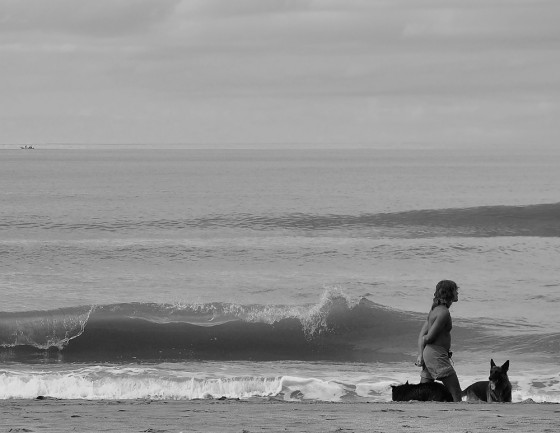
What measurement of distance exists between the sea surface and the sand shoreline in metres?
3.49

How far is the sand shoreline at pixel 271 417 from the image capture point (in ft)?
27.9

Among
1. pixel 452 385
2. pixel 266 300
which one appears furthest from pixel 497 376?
pixel 266 300

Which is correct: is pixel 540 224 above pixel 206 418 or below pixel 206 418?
above

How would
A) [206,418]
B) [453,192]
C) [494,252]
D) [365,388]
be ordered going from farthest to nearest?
[453,192], [494,252], [365,388], [206,418]

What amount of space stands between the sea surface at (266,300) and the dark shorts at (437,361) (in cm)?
291

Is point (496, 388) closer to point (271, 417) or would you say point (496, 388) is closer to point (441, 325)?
point (441, 325)

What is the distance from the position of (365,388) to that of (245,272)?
620 inches

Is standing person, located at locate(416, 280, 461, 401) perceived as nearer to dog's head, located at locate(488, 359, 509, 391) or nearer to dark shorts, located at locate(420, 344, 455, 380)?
dark shorts, located at locate(420, 344, 455, 380)

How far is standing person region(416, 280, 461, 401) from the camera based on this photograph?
10.5 m

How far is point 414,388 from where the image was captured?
1088 centimetres

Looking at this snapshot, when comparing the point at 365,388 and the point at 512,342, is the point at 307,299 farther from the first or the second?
the point at 365,388

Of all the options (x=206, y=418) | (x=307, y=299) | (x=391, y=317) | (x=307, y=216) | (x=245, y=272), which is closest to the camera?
(x=206, y=418)

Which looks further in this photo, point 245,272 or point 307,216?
point 307,216

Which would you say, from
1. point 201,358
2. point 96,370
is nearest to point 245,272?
point 201,358
